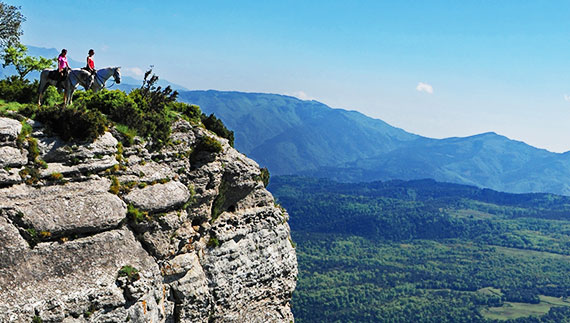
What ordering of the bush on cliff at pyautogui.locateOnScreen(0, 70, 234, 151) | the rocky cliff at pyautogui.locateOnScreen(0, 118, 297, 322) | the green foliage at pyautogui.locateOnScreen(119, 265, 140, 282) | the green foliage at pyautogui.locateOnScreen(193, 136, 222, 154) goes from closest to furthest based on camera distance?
1. the rocky cliff at pyautogui.locateOnScreen(0, 118, 297, 322)
2. the green foliage at pyautogui.locateOnScreen(119, 265, 140, 282)
3. the bush on cliff at pyautogui.locateOnScreen(0, 70, 234, 151)
4. the green foliage at pyautogui.locateOnScreen(193, 136, 222, 154)

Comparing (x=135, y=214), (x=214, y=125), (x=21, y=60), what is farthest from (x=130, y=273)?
(x=21, y=60)

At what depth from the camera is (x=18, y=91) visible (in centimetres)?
2552

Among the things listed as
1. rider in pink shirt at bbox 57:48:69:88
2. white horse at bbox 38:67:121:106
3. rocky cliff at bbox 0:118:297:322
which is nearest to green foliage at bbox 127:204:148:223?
rocky cliff at bbox 0:118:297:322

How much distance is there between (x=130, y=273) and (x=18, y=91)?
12.4 m

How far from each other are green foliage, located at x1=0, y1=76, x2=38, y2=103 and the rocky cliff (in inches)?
203

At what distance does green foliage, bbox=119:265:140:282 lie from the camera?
2034 centimetres

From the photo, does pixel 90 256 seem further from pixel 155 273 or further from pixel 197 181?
pixel 197 181

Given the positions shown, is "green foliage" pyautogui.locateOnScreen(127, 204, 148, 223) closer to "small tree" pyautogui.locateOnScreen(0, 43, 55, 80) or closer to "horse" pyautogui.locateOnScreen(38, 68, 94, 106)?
"horse" pyautogui.locateOnScreen(38, 68, 94, 106)

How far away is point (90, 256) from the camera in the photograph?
65.0 ft

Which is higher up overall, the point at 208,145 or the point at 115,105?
the point at 115,105

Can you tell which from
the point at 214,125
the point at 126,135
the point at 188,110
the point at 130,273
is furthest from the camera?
the point at 214,125

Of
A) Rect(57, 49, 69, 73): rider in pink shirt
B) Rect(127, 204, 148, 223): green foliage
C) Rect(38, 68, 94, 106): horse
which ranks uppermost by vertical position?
Rect(57, 49, 69, 73): rider in pink shirt

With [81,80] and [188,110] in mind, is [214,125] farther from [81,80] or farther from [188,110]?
[81,80]

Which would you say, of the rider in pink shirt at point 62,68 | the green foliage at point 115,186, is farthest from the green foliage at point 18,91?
the green foliage at point 115,186
